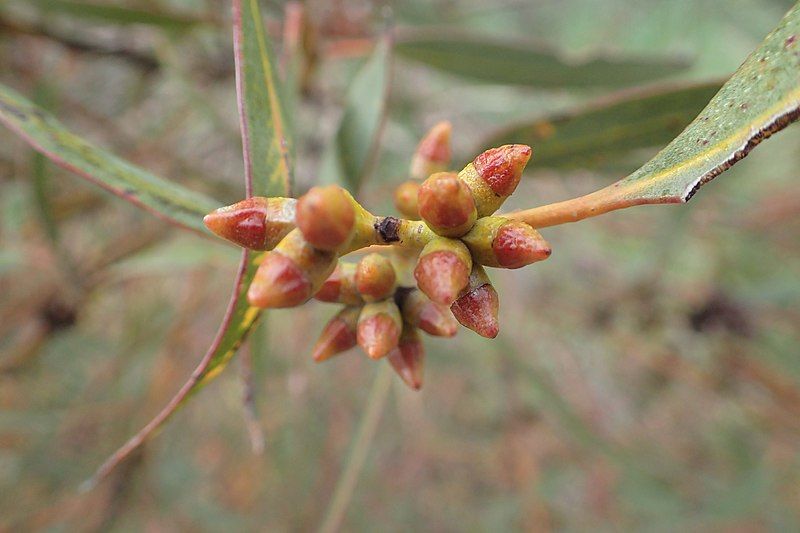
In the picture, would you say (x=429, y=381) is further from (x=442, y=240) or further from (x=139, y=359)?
(x=442, y=240)

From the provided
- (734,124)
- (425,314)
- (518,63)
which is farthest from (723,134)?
(518,63)

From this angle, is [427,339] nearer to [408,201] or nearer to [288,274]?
[408,201]

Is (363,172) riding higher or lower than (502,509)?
higher

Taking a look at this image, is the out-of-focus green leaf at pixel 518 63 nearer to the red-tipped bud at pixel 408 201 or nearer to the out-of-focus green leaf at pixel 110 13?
the out-of-focus green leaf at pixel 110 13

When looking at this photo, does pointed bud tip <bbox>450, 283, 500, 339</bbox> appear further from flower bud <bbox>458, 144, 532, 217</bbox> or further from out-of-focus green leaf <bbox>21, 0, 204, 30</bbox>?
out-of-focus green leaf <bbox>21, 0, 204, 30</bbox>

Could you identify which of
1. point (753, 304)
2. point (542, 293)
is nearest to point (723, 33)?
point (753, 304)

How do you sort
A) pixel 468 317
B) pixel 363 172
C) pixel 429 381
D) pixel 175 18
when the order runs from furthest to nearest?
pixel 429 381, pixel 175 18, pixel 363 172, pixel 468 317

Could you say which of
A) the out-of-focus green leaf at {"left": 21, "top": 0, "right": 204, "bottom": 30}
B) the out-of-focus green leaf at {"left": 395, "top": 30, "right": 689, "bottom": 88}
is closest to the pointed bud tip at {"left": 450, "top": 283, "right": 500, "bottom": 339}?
the out-of-focus green leaf at {"left": 395, "top": 30, "right": 689, "bottom": 88}
